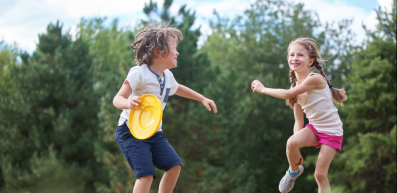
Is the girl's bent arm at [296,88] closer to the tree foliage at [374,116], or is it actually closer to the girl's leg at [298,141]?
the girl's leg at [298,141]

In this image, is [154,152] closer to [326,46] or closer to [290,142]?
[290,142]

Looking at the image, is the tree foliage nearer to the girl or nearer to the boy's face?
the girl

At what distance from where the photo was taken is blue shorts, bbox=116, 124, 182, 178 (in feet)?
10.1

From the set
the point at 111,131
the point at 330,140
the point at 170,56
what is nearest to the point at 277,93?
the point at 330,140

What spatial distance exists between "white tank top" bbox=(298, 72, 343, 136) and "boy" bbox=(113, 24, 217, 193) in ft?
3.51

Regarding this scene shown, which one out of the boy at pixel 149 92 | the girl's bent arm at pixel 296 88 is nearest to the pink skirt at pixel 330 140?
the girl's bent arm at pixel 296 88

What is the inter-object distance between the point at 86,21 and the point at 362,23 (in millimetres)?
20047

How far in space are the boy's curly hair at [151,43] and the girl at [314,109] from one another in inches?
36.5

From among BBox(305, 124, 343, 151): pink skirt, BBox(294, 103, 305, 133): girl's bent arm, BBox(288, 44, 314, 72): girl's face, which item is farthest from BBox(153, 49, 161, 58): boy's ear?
BBox(305, 124, 343, 151): pink skirt

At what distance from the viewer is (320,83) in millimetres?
3557

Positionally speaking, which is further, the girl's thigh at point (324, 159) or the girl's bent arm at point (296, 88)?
the girl's thigh at point (324, 159)

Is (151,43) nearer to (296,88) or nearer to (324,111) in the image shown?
(296,88)

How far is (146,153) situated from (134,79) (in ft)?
2.12

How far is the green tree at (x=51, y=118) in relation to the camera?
688 inches
